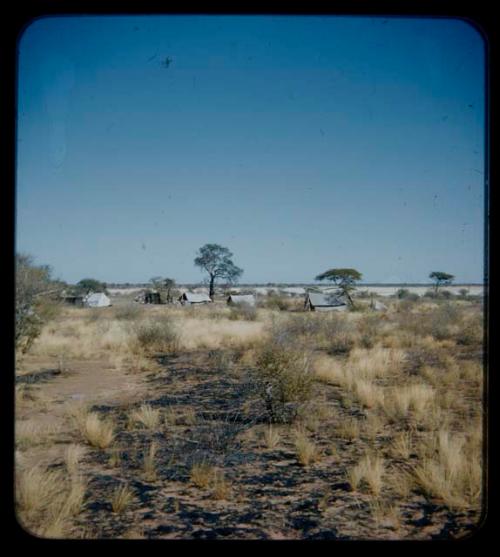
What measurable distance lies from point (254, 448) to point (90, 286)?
78.1ft

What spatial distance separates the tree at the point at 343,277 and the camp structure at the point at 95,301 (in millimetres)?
13216

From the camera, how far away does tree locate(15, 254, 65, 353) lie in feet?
18.9

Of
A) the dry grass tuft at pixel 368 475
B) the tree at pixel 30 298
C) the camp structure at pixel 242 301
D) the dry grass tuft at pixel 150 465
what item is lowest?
the dry grass tuft at pixel 150 465

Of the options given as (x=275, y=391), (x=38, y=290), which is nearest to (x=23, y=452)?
(x=275, y=391)

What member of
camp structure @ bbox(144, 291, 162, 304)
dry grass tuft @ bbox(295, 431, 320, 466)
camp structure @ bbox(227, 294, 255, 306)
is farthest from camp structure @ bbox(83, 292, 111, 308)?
dry grass tuft @ bbox(295, 431, 320, 466)

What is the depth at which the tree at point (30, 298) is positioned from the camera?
5.75 metres

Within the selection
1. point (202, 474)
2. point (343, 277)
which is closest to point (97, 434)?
point (202, 474)

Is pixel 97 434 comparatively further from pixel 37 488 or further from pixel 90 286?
pixel 90 286

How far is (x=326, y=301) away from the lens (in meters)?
21.0

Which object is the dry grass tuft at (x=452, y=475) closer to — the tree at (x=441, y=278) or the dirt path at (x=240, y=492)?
the dirt path at (x=240, y=492)

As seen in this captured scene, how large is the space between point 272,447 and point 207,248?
23.5 m

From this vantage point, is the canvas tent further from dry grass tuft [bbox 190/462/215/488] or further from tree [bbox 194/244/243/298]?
dry grass tuft [bbox 190/462/215/488]

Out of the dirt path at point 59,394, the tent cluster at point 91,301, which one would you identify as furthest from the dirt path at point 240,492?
the tent cluster at point 91,301

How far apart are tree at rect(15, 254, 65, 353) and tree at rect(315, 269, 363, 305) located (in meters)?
18.2
